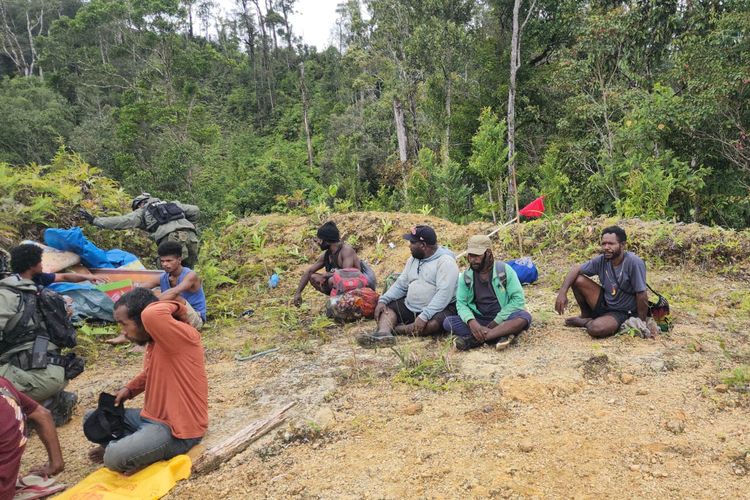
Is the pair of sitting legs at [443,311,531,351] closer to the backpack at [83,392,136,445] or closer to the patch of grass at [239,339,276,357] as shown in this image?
the patch of grass at [239,339,276,357]

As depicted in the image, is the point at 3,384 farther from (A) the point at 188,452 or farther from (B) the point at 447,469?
(B) the point at 447,469

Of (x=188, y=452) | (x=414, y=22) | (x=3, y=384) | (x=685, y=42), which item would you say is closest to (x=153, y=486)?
(x=188, y=452)

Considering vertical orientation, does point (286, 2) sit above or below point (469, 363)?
above

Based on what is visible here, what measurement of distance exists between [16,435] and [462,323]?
327 centimetres

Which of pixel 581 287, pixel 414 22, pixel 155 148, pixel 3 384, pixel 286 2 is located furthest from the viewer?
pixel 286 2

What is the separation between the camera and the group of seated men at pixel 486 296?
4.34 meters

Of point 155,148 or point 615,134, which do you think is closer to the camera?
point 615,134

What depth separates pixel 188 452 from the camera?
3.06 metres

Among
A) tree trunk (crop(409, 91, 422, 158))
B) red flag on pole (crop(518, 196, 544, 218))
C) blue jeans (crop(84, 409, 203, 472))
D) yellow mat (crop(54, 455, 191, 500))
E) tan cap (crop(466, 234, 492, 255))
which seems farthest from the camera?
tree trunk (crop(409, 91, 422, 158))

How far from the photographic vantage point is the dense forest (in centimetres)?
947

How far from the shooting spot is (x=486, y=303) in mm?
4523

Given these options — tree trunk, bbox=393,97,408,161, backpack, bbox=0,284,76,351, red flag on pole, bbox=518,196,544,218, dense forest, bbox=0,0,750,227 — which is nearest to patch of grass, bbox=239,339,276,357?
backpack, bbox=0,284,76,351

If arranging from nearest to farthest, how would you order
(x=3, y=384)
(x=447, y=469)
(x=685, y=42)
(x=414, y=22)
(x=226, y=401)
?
(x=447, y=469)
(x=3, y=384)
(x=226, y=401)
(x=685, y=42)
(x=414, y=22)

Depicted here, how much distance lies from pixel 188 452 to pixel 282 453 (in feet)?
1.85
